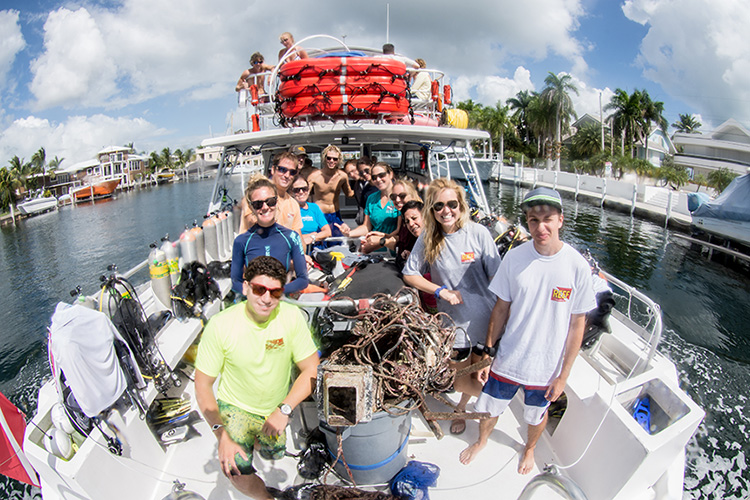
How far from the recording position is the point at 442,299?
111 inches

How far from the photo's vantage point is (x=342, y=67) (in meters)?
5.19

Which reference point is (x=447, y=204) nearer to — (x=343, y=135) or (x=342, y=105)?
(x=342, y=105)

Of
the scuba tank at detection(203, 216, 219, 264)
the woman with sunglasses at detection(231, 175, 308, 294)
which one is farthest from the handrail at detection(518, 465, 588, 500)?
the scuba tank at detection(203, 216, 219, 264)

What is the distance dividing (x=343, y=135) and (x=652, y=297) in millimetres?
8379

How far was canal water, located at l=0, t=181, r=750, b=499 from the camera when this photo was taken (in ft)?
15.3

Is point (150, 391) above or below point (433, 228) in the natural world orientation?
below

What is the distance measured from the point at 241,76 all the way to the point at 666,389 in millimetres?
7744

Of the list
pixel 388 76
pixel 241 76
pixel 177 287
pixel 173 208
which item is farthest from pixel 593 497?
pixel 173 208

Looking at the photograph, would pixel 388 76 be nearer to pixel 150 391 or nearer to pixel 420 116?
pixel 420 116

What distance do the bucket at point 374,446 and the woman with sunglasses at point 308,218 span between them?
7.82 feet

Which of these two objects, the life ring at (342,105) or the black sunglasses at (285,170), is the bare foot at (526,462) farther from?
the life ring at (342,105)

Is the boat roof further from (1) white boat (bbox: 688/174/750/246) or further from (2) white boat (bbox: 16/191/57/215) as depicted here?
(2) white boat (bbox: 16/191/57/215)

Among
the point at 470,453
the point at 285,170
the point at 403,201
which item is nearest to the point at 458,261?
the point at 403,201

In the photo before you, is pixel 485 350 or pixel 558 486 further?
pixel 485 350
